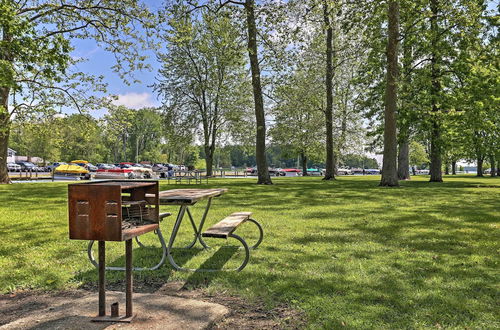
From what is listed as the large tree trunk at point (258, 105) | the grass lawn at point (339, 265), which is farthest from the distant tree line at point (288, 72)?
the grass lawn at point (339, 265)

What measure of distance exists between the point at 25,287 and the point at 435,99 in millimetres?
22219

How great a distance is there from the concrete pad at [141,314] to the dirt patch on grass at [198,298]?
15cm

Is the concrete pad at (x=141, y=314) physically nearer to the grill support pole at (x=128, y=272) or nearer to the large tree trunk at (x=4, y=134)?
the grill support pole at (x=128, y=272)

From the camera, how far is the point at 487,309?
3773mm

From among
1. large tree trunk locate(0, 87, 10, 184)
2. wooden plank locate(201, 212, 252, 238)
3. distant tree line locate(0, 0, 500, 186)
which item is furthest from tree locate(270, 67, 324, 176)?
wooden plank locate(201, 212, 252, 238)

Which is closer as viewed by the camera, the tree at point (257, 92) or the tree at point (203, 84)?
the tree at point (257, 92)

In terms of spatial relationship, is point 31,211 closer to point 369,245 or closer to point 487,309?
point 369,245

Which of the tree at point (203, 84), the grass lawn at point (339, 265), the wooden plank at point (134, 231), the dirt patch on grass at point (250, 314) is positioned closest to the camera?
the wooden plank at point (134, 231)

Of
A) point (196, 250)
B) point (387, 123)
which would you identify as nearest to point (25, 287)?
point (196, 250)

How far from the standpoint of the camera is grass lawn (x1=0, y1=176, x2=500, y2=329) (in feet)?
12.5

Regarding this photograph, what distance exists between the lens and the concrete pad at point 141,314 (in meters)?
3.40

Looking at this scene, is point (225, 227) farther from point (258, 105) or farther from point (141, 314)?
point (258, 105)

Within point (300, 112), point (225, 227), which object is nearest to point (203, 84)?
point (300, 112)

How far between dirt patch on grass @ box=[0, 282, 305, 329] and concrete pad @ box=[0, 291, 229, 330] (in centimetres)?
15
